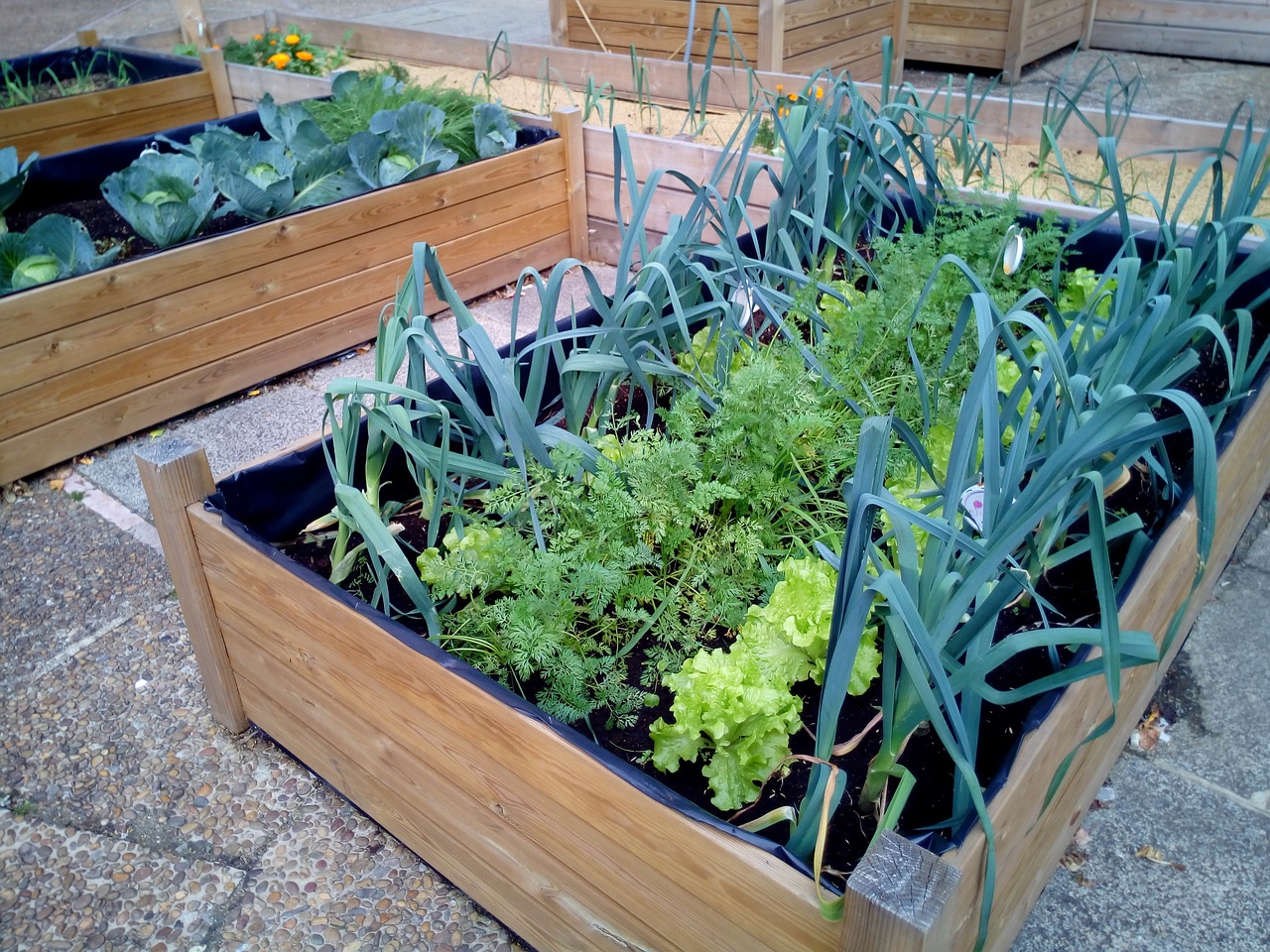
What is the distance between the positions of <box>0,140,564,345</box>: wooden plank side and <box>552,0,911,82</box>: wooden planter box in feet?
5.07

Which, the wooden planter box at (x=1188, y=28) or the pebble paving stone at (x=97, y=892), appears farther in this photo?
the wooden planter box at (x=1188, y=28)

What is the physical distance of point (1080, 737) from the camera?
4.16 feet

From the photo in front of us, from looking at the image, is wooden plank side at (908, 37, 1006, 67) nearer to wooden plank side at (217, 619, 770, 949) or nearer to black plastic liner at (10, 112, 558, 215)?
black plastic liner at (10, 112, 558, 215)

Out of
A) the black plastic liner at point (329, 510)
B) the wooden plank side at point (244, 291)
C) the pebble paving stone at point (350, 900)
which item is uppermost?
the black plastic liner at point (329, 510)

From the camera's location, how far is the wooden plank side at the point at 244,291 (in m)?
2.35

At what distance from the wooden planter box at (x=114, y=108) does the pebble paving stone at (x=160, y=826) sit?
277 centimetres

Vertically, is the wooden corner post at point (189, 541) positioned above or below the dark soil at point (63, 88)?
below

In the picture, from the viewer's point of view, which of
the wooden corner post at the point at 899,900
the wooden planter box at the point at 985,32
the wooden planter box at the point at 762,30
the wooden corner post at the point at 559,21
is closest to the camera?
the wooden corner post at the point at 899,900

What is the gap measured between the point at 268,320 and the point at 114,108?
2.11 meters

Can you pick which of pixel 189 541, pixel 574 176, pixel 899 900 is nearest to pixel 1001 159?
pixel 574 176

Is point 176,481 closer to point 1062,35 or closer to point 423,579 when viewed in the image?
point 423,579

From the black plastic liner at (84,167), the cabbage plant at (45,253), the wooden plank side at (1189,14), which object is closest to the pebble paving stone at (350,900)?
the cabbage plant at (45,253)

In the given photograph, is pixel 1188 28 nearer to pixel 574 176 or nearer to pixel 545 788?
pixel 574 176

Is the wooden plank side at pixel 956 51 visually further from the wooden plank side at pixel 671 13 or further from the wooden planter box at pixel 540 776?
the wooden planter box at pixel 540 776
